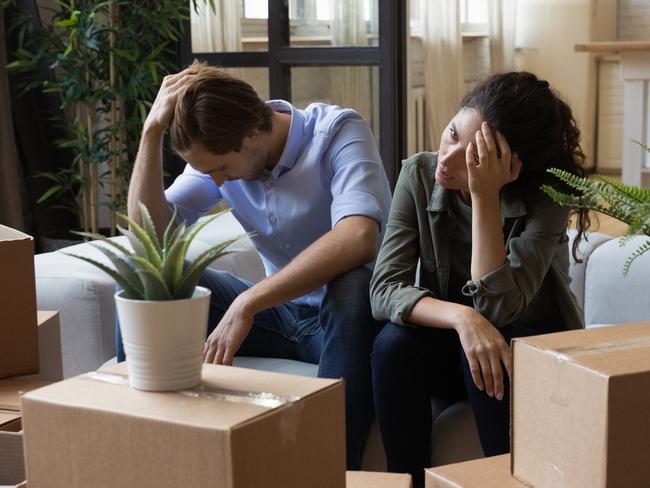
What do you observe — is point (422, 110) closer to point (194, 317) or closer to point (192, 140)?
point (192, 140)

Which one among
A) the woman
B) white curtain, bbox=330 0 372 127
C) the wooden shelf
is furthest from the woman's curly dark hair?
the wooden shelf

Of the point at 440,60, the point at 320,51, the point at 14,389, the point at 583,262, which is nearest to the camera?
the point at 14,389

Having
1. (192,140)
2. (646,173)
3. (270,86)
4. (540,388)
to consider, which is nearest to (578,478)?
(540,388)

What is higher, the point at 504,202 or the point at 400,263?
the point at 504,202

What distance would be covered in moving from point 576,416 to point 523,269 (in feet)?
2.05

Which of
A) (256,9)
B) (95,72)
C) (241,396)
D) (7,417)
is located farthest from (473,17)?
(241,396)

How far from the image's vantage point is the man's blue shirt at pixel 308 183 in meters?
1.97

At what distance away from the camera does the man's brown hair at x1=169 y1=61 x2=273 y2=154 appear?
187cm

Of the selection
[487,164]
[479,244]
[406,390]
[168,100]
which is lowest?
[406,390]

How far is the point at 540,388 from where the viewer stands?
1138mm

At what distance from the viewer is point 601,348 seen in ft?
3.69

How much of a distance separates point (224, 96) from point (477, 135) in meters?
0.51

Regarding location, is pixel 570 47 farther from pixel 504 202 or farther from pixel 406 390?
pixel 406 390

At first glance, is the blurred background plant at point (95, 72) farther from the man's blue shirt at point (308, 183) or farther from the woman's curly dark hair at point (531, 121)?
the woman's curly dark hair at point (531, 121)
